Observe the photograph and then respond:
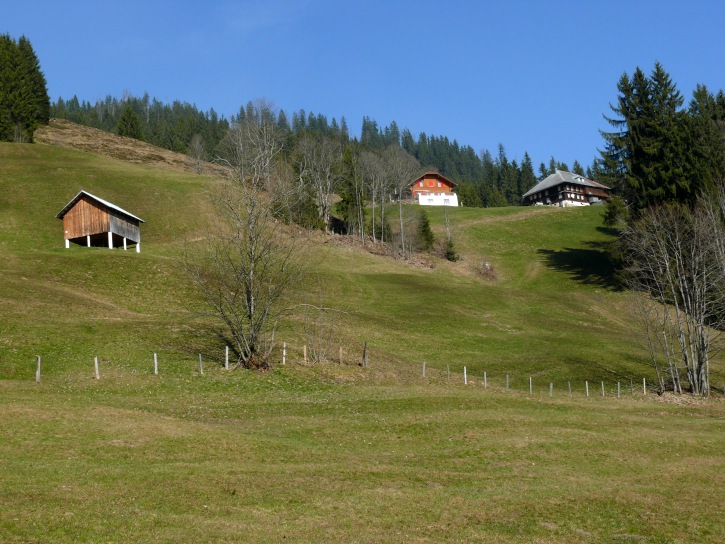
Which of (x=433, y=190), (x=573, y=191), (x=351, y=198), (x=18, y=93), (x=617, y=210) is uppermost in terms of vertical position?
(x=18, y=93)

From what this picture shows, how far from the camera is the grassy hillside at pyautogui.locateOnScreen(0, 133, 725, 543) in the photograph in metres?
16.6

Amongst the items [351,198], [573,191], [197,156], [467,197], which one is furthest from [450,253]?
[467,197]

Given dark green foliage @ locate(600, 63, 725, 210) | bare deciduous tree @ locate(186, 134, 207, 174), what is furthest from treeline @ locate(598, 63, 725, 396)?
bare deciduous tree @ locate(186, 134, 207, 174)

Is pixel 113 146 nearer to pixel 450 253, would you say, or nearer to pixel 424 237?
pixel 424 237

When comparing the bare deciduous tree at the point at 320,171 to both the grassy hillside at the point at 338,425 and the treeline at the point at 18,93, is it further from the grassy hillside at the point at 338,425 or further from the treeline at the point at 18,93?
the treeline at the point at 18,93

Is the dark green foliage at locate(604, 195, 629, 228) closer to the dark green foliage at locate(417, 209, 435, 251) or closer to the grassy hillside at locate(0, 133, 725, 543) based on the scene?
the grassy hillside at locate(0, 133, 725, 543)

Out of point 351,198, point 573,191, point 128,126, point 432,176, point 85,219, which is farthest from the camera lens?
point 128,126

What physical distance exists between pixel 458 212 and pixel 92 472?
421 feet

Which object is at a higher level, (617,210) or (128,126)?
(128,126)

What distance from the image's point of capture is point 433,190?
545ft

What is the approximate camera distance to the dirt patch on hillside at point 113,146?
140000 millimetres

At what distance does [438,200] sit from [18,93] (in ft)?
294

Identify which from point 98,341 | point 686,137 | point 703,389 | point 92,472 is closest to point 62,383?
point 98,341

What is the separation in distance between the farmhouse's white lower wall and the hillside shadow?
5661 cm
